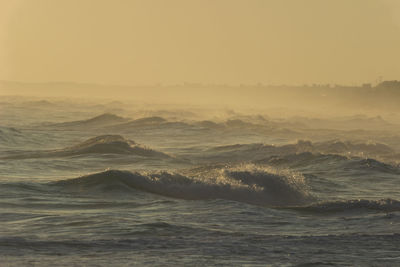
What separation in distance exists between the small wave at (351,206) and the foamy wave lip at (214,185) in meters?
1.48

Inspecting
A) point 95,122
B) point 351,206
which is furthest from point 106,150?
point 95,122

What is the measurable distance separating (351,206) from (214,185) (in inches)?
158

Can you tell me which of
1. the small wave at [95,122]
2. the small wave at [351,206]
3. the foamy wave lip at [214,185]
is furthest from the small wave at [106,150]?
the small wave at [95,122]

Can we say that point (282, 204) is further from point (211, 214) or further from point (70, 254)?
point (70, 254)

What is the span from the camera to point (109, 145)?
124 feet

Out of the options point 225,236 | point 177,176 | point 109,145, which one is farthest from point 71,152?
point 225,236

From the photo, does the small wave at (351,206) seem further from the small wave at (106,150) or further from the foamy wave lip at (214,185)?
the small wave at (106,150)

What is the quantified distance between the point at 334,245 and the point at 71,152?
24.0 metres

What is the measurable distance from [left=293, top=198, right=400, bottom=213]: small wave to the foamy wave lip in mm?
1477

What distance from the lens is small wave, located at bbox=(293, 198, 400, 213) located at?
58.7ft

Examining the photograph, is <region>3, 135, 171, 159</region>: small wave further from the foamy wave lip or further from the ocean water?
the foamy wave lip

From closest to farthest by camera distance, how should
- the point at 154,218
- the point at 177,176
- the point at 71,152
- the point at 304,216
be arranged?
the point at 154,218 < the point at 304,216 < the point at 177,176 < the point at 71,152

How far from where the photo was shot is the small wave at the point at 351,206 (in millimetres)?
17891

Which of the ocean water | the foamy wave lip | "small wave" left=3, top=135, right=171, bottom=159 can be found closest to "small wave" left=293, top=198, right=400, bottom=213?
the ocean water
